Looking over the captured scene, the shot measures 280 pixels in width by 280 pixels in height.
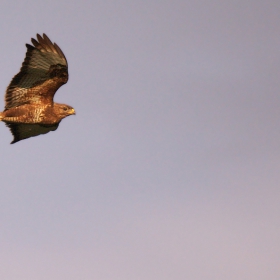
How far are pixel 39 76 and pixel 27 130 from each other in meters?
2.18

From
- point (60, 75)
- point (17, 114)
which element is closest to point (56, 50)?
point (60, 75)

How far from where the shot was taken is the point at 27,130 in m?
25.2

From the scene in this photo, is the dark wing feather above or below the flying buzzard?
below

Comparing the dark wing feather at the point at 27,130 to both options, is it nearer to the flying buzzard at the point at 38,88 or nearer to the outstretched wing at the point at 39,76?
the flying buzzard at the point at 38,88

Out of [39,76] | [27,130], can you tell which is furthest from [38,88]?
[27,130]

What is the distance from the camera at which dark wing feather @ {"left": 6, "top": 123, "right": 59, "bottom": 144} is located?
24.8 meters

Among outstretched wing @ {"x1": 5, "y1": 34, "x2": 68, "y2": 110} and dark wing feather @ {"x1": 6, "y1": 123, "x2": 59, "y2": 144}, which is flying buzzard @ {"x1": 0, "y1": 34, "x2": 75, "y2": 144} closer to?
outstretched wing @ {"x1": 5, "y1": 34, "x2": 68, "y2": 110}

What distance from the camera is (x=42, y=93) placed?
79.0 feet

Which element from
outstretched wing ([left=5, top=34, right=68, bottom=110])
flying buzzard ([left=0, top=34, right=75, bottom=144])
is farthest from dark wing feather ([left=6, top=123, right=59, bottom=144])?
outstretched wing ([left=5, top=34, right=68, bottom=110])

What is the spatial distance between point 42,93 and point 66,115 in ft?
3.51

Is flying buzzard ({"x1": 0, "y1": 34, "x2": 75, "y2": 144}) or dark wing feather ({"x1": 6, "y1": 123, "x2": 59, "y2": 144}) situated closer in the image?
flying buzzard ({"x1": 0, "y1": 34, "x2": 75, "y2": 144})

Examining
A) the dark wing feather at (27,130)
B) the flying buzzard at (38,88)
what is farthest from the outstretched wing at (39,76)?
the dark wing feather at (27,130)

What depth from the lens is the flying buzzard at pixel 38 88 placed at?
23.6 metres

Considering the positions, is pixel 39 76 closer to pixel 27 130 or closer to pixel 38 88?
pixel 38 88
